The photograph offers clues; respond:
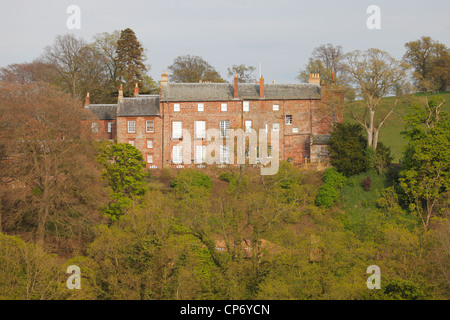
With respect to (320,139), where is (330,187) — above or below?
below

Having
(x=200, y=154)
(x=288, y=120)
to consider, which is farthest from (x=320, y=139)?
(x=200, y=154)

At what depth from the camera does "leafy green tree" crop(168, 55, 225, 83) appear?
236 ft

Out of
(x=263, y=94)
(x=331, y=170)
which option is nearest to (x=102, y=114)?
(x=263, y=94)

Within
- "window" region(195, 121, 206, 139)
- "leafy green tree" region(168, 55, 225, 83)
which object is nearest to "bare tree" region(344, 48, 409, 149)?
"window" region(195, 121, 206, 139)

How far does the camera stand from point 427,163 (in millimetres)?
38281

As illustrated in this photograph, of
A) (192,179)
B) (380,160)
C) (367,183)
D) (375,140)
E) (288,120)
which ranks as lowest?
(367,183)

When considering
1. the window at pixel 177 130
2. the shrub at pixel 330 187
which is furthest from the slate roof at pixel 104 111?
the shrub at pixel 330 187

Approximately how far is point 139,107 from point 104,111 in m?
4.59

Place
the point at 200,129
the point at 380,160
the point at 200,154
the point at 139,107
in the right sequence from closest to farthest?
the point at 380,160, the point at 200,154, the point at 200,129, the point at 139,107

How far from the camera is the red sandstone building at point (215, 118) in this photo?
4953cm

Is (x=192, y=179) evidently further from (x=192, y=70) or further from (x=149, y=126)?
(x=192, y=70)

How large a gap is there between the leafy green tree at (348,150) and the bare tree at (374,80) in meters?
1.64
